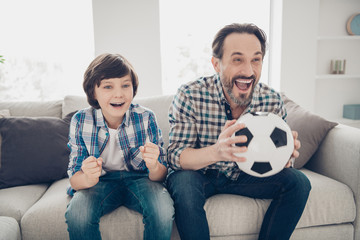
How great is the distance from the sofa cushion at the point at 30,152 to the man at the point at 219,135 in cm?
71

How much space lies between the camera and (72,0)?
2.88m

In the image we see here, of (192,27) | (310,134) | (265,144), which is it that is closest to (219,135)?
(265,144)

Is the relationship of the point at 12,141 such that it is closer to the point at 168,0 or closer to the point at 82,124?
the point at 82,124

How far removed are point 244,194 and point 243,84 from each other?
1.70 ft

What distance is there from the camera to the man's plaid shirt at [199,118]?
1367 mm

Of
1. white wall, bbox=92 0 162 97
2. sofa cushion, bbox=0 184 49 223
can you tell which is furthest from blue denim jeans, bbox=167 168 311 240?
white wall, bbox=92 0 162 97

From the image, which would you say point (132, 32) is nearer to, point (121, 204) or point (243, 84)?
point (243, 84)

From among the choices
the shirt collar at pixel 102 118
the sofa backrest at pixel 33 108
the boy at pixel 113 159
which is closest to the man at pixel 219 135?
the boy at pixel 113 159

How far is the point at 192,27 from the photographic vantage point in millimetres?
3182

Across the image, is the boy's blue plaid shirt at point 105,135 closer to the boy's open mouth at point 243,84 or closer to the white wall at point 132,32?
the boy's open mouth at point 243,84

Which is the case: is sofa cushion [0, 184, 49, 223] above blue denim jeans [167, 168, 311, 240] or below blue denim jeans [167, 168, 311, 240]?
below

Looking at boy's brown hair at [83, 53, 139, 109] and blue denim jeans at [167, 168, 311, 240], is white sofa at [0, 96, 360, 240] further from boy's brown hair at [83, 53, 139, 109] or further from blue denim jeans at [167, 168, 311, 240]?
boy's brown hair at [83, 53, 139, 109]

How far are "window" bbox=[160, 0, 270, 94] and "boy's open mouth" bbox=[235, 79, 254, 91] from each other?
1.87 meters

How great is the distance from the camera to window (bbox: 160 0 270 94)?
10.3ft
